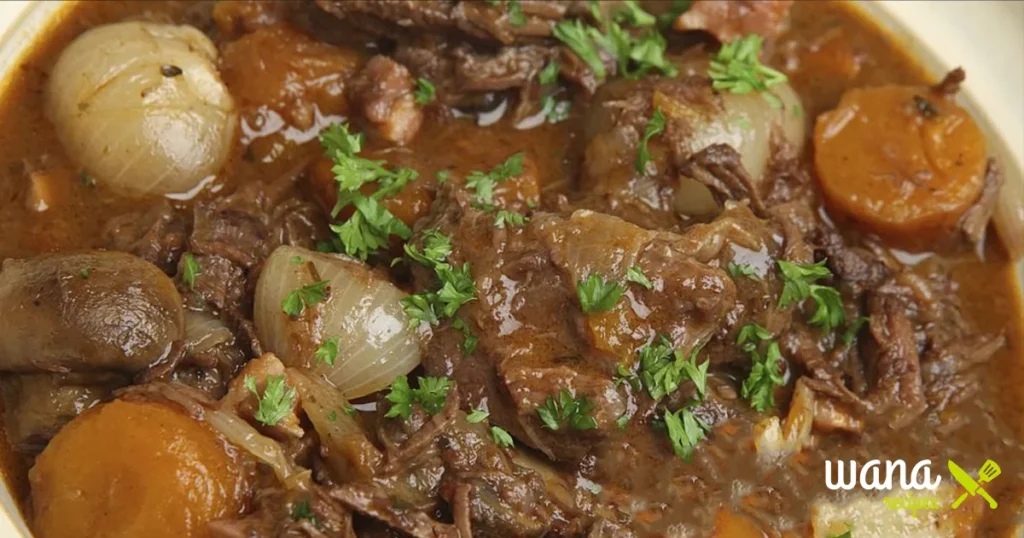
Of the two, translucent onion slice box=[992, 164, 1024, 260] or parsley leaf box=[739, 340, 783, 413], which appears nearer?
parsley leaf box=[739, 340, 783, 413]

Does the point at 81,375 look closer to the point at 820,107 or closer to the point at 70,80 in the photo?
the point at 70,80

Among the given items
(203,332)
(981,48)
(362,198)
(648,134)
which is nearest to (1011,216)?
(981,48)

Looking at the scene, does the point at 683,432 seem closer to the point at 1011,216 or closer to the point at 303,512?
the point at 303,512

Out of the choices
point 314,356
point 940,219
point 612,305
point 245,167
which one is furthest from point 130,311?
point 940,219

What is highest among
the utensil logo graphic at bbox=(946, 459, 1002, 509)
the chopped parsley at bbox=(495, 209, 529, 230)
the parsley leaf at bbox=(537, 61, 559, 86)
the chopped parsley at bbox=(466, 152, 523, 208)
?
the parsley leaf at bbox=(537, 61, 559, 86)

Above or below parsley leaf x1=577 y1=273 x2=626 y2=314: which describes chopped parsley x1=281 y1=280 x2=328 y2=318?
below

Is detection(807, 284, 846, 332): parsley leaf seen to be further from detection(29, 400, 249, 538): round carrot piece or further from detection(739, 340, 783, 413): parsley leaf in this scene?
detection(29, 400, 249, 538): round carrot piece

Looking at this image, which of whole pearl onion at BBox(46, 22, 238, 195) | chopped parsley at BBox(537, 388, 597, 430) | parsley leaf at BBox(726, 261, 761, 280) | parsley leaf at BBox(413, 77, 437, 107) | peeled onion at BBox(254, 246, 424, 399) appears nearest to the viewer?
chopped parsley at BBox(537, 388, 597, 430)

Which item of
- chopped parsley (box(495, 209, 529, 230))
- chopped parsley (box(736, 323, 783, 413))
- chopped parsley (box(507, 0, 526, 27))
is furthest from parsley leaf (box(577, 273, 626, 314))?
Answer: chopped parsley (box(507, 0, 526, 27))
